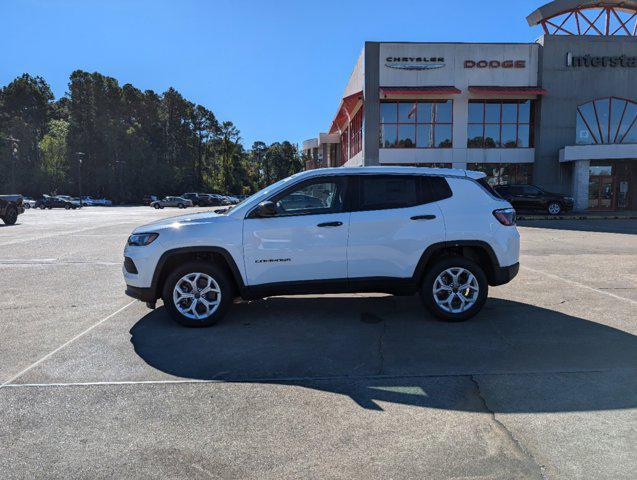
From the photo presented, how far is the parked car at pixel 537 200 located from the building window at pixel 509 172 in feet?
19.1

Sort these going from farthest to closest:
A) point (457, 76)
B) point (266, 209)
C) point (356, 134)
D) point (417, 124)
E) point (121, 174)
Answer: point (121, 174) → point (356, 134) → point (417, 124) → point (457, 76) → point (266, 209)

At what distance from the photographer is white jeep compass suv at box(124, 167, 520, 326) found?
17.9 ft

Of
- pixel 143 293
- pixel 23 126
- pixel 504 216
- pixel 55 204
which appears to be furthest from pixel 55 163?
pixel 504 216

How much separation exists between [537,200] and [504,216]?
2290cm

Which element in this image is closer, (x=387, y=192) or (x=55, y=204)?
(x=387, y=192)

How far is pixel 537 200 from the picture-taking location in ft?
87.0

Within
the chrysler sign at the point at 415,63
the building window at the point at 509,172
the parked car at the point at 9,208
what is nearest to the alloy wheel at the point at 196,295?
the parked car at the point at 9,208

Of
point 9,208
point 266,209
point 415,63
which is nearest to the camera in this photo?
point 266,209

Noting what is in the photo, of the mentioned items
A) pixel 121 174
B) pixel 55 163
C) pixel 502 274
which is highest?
pixel 55 163

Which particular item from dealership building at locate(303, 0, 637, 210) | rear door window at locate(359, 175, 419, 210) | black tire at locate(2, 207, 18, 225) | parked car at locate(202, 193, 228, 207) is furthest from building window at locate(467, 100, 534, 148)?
parked car at locate(202, 193, 228, 207)

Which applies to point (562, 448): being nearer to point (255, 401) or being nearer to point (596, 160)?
point (255, 401)

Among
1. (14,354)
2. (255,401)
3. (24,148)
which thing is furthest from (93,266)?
(24,148)

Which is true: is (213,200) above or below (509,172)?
below

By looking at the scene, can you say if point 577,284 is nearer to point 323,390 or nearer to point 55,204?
point 323,390
